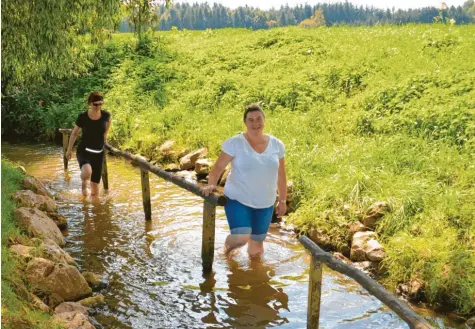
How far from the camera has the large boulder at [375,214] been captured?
25.9ft

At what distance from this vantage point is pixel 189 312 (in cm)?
593

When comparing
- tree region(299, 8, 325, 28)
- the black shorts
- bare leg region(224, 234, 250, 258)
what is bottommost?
bare leg region(224, 234, 250, 258)

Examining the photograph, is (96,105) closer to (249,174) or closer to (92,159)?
(92,159)

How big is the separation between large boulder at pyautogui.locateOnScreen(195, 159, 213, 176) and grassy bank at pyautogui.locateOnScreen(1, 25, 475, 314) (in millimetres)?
549

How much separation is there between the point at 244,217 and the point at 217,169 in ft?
1.98

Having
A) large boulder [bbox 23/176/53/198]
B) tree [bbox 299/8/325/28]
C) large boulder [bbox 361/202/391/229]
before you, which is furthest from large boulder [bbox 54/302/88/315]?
tree [bbox 299/8/325/28]

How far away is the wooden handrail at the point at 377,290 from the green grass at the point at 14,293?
7.40ft

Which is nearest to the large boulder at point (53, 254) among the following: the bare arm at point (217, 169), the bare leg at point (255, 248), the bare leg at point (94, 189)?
the bare arm at point (217, 169)

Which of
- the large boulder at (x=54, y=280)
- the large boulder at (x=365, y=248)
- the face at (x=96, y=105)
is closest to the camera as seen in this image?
the large boulder at (x=54, y=280)


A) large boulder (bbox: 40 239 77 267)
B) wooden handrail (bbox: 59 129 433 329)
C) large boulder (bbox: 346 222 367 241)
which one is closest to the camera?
wooden handrail (bbox: 59 129 433 329)

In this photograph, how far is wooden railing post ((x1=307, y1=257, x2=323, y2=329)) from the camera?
5.01 metres

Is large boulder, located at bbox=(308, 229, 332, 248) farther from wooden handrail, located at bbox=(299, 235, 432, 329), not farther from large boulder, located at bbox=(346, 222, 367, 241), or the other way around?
wooden handrail, located at bbox=(299, 235, 432, 329)

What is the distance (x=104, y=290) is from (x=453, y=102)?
26.1ft

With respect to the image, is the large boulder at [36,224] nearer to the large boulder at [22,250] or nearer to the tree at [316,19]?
the large boulder at [22,250]
